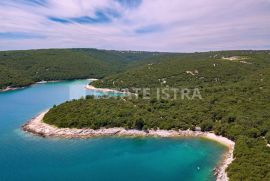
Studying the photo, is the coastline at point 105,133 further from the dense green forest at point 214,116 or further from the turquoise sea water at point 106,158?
the turquoise sea water at point 106,158

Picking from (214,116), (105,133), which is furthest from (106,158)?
(214,116)

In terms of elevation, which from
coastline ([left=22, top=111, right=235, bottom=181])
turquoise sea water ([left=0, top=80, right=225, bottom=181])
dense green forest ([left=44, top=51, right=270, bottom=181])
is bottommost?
turquoise sea water ([left=0, top=80, right=225, bottom=181])

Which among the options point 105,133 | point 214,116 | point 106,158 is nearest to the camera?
point 106,158

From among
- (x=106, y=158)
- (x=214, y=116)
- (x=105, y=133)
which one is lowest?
(x=106, y=158)

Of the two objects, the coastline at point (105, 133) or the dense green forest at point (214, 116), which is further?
the coastline at point (105, 133)

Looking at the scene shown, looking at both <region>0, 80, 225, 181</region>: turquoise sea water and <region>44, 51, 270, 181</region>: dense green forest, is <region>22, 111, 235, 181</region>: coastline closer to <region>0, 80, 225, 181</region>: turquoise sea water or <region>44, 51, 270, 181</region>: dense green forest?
<region>44, 51, 270, 181</region>: dense green forest

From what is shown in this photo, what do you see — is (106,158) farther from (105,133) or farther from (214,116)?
(214,116)

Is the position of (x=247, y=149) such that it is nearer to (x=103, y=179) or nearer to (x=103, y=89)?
(x=103, y=179)

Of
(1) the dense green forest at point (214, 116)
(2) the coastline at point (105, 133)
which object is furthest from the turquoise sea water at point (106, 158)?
(1) the dense green forest at point (214, 116)

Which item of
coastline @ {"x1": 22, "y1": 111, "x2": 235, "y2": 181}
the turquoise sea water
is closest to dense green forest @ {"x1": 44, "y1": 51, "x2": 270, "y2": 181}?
coastline @ {"x1": 22, "y1": 111, "x2": 235, "y2": 181}
